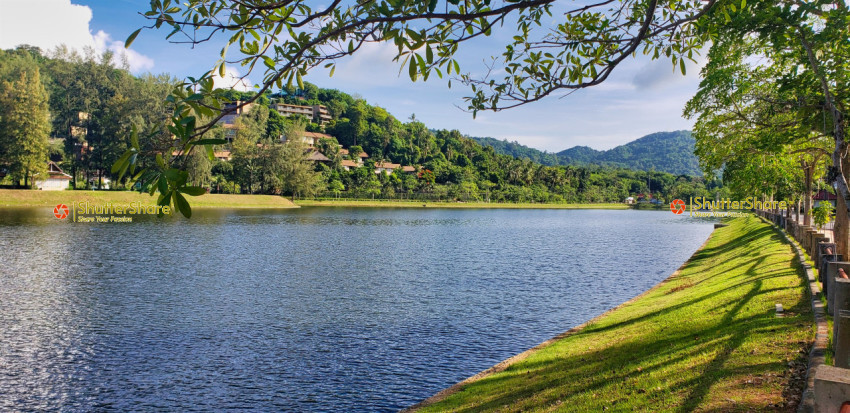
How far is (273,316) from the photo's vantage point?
56.1 ft

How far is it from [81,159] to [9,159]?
674 inches

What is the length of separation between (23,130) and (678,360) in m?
79.7

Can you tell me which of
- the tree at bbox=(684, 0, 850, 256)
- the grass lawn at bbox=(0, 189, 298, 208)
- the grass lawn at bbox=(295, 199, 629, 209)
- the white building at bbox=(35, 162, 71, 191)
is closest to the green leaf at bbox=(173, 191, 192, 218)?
the tree at bbox=(684, 0, 850, 256)

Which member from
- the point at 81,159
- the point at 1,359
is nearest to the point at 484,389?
the point at 1,359

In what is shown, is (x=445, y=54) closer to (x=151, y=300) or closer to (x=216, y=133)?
(x=151, y=300)

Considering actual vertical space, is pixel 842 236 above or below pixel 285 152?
below

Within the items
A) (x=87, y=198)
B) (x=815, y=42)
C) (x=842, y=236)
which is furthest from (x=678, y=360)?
(x=87, y=198)

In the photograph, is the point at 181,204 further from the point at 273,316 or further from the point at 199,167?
the point at 199,167

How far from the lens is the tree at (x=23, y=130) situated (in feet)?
214

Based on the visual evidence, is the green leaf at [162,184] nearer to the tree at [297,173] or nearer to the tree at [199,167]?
the tree at [199,167]

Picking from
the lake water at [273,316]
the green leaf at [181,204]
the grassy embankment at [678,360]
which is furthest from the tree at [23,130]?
the green leaf at [181,204]

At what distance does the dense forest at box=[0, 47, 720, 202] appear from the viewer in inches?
3091

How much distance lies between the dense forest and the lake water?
15.9 metres

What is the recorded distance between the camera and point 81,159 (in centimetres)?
8212
